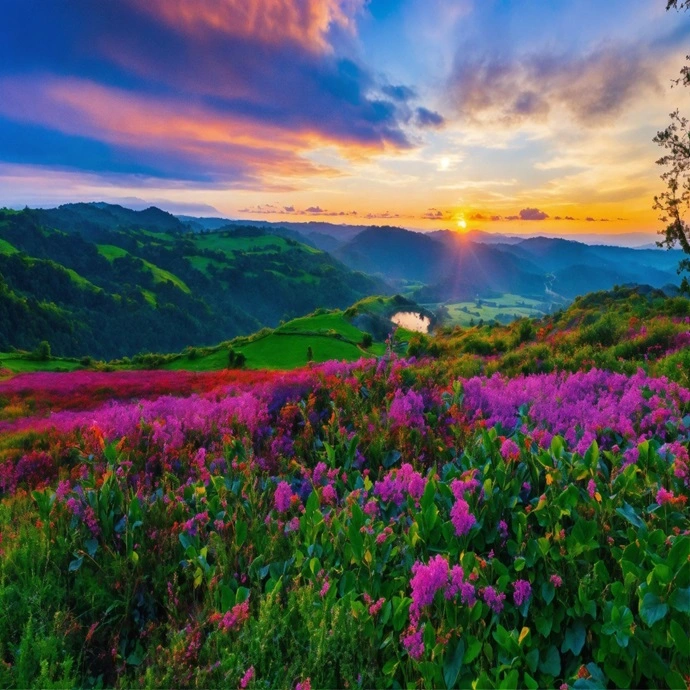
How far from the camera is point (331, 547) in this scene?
Result: 3.21 meters

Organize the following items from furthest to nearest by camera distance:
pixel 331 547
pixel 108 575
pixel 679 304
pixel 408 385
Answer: pixel 679 304
pixel 408 385
pixel 108 575
pixel 331 547

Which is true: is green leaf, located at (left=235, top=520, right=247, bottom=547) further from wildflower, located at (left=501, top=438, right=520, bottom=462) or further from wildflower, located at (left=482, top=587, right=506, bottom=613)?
wildflower, located at (left=501, top=438, right=520, bottom=462)

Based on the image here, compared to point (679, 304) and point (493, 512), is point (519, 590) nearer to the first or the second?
point (493, 512)

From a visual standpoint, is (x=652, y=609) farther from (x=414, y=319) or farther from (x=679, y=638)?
(x=414, y=319)

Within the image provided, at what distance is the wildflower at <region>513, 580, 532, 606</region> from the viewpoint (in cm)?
253

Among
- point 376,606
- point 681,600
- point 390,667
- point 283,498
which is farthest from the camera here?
point 283,498

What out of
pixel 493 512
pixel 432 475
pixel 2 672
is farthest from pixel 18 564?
pixel 493 512

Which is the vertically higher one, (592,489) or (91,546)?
(592,489)

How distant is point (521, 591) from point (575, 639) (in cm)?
33

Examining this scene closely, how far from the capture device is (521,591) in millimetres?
2531

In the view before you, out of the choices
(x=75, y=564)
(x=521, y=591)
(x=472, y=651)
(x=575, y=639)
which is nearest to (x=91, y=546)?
(x=75, y=564)

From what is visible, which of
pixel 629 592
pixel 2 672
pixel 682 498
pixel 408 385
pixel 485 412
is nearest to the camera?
pixel 629 592

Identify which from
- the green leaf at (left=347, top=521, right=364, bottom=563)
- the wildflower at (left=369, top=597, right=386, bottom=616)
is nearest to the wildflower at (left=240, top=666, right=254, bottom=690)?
the wildflower at (left=369, top=597, right=386, bottom=616)

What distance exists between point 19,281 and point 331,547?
171302 mm
